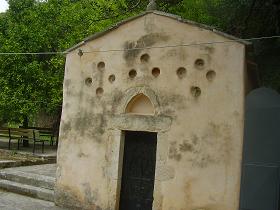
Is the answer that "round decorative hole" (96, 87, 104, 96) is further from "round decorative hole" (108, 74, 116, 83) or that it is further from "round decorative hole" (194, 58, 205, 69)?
"round decorative hole" (194, 58, 205, 69)

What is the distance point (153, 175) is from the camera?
935 centimetres

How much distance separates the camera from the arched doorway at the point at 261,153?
35.9 feet

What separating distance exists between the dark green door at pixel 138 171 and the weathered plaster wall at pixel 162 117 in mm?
244

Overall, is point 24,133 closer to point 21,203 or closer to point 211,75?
point 21,203

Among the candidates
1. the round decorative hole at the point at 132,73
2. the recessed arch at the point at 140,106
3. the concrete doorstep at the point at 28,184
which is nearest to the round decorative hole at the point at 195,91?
the recessed arch at the point at 140,106

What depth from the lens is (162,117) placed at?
915 cm

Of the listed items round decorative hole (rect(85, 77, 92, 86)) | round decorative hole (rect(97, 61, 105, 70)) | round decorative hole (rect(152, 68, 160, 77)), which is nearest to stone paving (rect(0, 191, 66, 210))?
round decorative hole (rect(85, 77, 92, 86))

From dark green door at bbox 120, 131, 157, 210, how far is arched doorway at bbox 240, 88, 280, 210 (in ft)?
10.3

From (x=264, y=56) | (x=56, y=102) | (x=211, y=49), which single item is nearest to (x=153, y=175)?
(x=211, y=49)

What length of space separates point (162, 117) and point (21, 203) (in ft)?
14.6

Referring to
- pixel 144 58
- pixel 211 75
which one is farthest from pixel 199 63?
pixel 144 58

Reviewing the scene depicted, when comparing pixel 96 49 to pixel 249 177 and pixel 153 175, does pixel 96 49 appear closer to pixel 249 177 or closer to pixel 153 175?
pixel 153 175

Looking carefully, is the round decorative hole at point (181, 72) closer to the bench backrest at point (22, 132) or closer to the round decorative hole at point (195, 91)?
the round decorative hole at point (195, 91)

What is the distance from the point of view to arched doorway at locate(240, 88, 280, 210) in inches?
431
